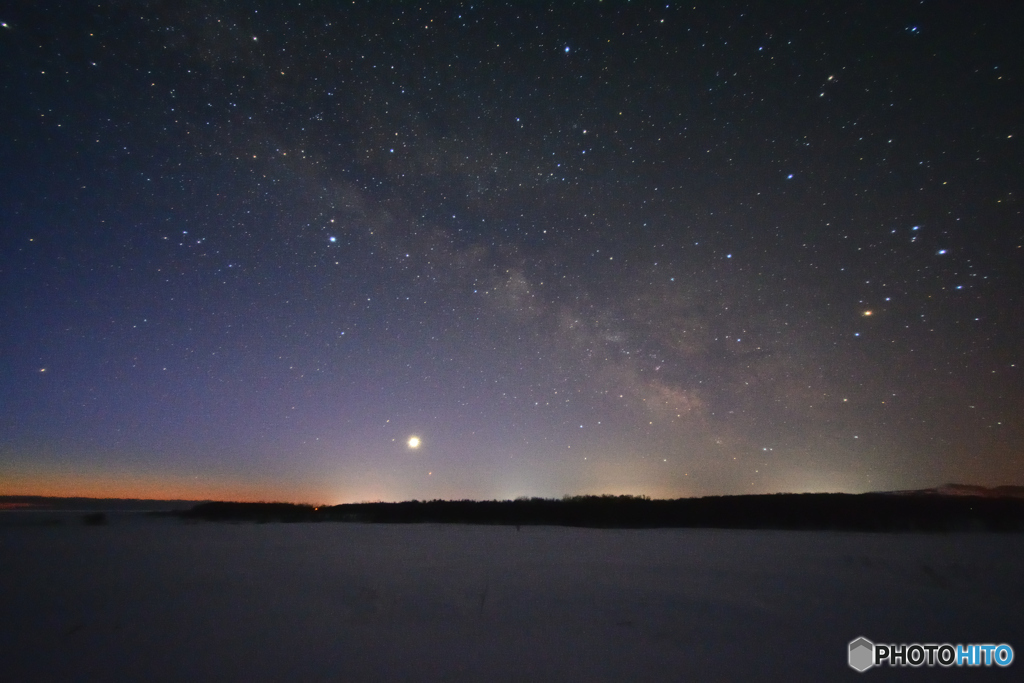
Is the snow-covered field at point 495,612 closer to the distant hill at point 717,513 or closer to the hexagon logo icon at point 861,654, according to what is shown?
the hexagon logo icon at point 861,654

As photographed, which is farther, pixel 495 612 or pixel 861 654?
pixel 495 612

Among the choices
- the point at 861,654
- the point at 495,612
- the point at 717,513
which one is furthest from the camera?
the point at 717,513

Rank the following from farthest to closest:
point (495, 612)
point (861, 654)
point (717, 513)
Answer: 1. point (717, 513)
2. point (495, 612)
3. point (861, 654)

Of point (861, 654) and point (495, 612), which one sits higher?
point (861, 654)

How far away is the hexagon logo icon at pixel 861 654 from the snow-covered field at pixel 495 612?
0.08 metres

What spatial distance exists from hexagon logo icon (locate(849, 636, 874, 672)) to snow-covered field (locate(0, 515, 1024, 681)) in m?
0.08

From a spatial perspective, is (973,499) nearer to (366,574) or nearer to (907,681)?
(907,681)

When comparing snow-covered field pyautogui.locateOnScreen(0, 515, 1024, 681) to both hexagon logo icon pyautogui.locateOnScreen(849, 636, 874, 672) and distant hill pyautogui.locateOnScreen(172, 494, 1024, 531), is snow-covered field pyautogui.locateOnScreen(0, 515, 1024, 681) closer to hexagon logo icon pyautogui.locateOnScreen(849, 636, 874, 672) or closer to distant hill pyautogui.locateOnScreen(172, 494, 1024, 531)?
hexagon logo icon pyautogui.locateOnScreen(849, 636, 874, 672)

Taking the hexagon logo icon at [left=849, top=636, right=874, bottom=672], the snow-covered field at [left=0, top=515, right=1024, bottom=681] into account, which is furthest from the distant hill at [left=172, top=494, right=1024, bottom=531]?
the hexagon logo icon at [left=849, top=636, right=874, bottom=672]

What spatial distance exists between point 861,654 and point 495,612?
9.87 ft

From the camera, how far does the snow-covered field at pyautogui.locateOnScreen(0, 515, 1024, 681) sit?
304cm

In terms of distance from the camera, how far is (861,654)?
10.9ft

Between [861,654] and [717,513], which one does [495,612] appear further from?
[717,513]

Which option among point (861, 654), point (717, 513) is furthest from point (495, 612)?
point (717, 513)
